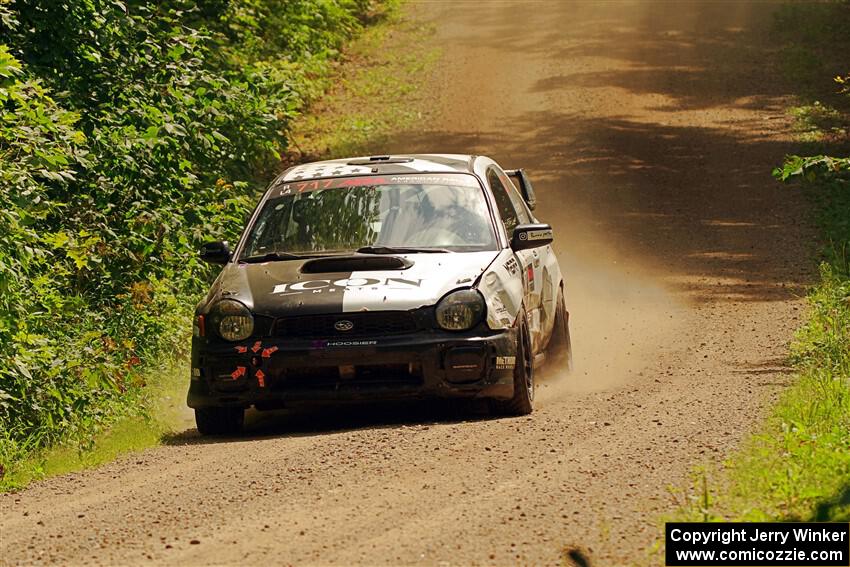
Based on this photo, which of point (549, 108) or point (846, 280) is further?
point (549, 108)

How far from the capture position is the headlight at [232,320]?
29.6ft

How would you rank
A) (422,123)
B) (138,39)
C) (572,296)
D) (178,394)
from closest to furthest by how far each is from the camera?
(178,394) → (138,39) → (572,296) → (422,123)

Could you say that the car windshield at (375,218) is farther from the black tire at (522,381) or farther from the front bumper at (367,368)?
the front bumper at (367,368)

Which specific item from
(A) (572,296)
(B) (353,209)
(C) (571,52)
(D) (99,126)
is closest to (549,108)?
(C) (571,52)

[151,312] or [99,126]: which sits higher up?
[99,126]

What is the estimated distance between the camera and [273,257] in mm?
9875

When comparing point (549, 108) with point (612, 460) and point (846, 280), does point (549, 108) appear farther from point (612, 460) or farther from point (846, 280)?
point (612, 460)

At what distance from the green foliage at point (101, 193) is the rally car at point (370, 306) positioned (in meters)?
1.31

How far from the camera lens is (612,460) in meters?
7.41

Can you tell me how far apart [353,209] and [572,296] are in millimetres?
6832

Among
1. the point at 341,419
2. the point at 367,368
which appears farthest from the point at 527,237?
the point at 341,419
